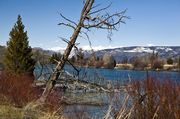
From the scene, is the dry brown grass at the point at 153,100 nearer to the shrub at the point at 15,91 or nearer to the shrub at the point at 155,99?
the shrub at the point at 155,99

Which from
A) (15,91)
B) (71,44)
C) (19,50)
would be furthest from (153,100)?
(19,50)

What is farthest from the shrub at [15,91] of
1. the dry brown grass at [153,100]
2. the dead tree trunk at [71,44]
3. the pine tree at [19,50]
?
the pine tree at [19,50]

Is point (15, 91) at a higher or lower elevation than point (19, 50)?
lower

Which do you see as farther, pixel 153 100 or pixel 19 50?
pixel 19 50

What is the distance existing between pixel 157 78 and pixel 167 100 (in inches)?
21.7

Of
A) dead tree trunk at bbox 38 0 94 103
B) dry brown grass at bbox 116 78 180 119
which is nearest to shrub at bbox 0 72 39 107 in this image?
dead tree trunk at bbox 38 0 94 103

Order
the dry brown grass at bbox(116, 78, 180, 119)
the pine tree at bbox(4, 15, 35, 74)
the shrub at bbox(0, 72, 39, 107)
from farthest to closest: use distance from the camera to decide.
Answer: the pine tree at bbox(4, 15, 35, 74) < the shrub at bbox(0, 72, 39, 107) < the dry brown grass at bbox(116, 78, 180, 119)

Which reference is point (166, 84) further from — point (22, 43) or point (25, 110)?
point (22, 43)

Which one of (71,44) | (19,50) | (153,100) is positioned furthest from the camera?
(19,50)

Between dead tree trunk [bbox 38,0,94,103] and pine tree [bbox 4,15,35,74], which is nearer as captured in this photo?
dead tree trunk [bbox 38,0,94,103]

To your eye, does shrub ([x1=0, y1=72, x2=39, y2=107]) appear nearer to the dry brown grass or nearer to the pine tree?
the dry brown grass

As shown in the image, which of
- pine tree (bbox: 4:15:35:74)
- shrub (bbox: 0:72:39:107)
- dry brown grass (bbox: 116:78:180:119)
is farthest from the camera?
pine tree (bbox: 4:15:35:74)

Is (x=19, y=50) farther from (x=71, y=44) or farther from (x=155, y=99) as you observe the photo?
(x=155, y=99)

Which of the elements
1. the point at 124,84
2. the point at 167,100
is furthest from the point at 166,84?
the point at 124,84
